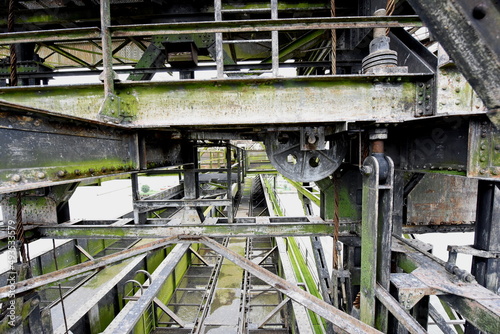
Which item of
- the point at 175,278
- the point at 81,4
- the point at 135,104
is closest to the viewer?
the point at 135,104

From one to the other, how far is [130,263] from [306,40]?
7274mm

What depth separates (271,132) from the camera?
2896 mm

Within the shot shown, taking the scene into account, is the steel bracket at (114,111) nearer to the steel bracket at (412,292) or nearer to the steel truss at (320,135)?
the steel truss at (320,135)

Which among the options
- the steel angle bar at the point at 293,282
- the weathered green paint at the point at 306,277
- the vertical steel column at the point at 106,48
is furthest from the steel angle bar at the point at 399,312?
the vertical steel column at the point at 106,48

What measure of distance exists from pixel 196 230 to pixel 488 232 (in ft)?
10.9

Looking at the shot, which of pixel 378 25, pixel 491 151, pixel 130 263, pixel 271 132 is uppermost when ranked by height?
pixel 378 25

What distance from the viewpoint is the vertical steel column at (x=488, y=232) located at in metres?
2.05

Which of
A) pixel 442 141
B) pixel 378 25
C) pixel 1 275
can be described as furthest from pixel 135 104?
pixel 1 275

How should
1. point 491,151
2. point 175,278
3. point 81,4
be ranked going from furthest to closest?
point 175,278 < point 81,4 < point 491,151

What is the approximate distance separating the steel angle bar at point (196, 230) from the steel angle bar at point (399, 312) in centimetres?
107

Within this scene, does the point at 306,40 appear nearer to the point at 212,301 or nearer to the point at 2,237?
the point at 2,237

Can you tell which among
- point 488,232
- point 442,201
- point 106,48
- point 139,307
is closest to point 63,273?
point 139,307

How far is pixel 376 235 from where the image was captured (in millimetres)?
2086

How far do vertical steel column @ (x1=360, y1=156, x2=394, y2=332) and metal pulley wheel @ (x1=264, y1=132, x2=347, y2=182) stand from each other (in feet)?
2.00
